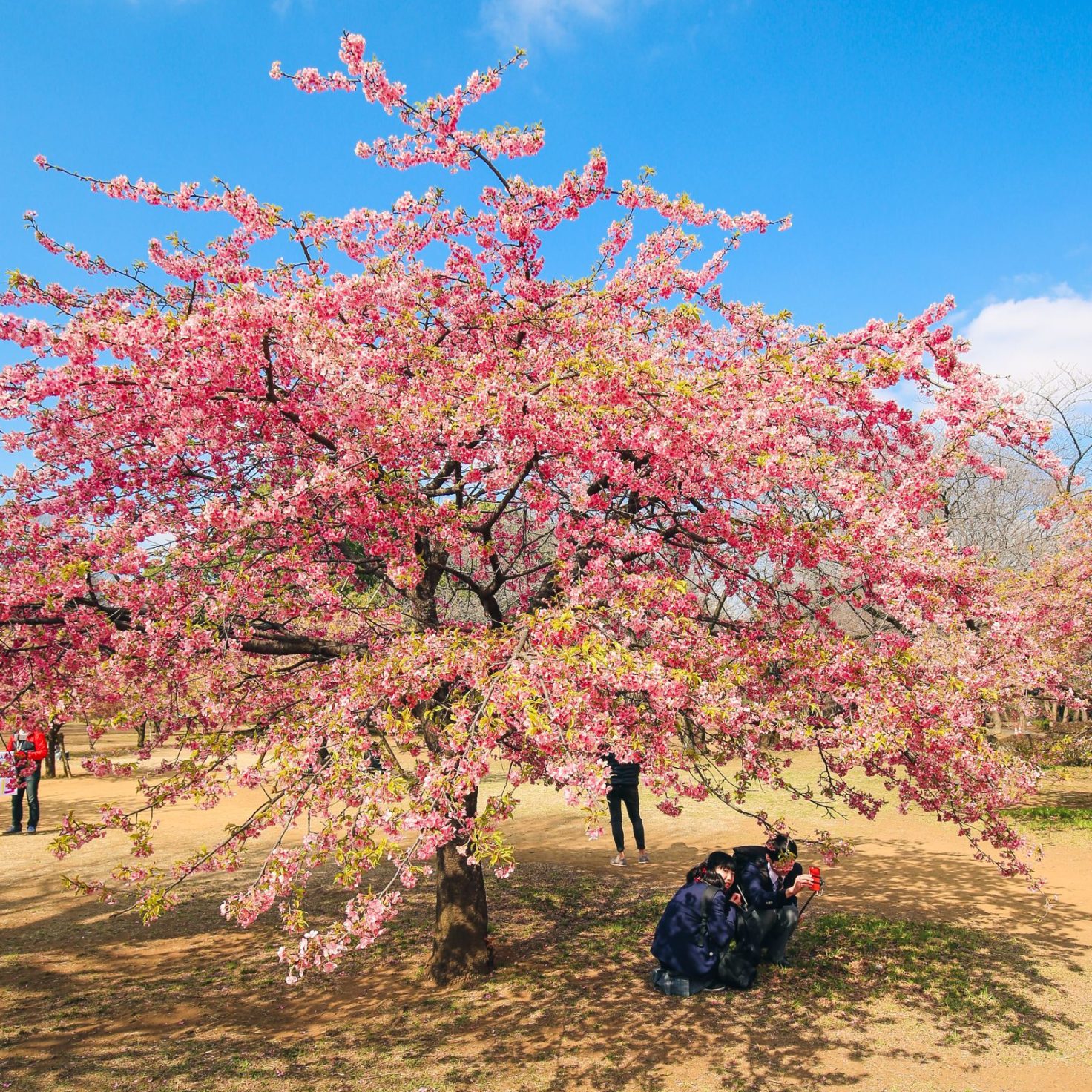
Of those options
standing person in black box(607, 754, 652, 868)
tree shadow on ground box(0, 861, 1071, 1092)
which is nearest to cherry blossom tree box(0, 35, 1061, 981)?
tree shadow on ground box(0, 861, 1071, 1092)

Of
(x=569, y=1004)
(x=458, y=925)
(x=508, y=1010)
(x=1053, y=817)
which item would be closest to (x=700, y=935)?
(x=569, y=1004)

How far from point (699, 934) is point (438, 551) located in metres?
3.96

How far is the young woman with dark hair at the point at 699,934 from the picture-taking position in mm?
6383

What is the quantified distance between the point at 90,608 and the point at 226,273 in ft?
11.0

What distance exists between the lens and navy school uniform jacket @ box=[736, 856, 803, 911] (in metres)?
6.73

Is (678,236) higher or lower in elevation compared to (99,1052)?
higher

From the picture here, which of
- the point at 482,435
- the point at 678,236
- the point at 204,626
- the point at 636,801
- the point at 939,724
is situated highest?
the point at 678,236

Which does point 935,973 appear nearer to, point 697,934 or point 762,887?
point 762,887

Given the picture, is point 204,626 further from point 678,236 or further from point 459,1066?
point 678,236

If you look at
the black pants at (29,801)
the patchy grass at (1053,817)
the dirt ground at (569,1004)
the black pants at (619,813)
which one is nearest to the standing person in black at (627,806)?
the black pants at (619,813)

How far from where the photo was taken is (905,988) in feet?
21.3

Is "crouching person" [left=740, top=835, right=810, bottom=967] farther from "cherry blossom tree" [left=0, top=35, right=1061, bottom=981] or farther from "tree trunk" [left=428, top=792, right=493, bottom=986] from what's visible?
"tree trunk" [left=428, top=792, right=493, bottom=986]

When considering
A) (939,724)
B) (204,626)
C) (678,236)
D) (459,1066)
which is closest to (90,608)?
(204,626)

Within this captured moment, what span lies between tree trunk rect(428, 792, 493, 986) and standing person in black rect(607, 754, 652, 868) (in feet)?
12.3
